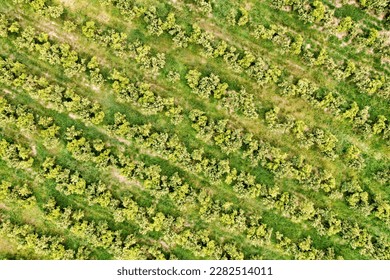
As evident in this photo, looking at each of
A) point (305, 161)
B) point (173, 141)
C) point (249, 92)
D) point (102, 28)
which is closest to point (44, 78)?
point (102, 28)

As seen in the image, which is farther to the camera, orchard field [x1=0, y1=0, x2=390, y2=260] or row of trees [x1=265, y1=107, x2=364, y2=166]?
row of trees [x1=265, y1=107, x2=364, y2=166]

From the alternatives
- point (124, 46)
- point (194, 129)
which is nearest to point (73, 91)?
point (124, 46)

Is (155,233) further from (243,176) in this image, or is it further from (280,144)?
(280,144)

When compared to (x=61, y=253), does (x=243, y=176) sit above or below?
above

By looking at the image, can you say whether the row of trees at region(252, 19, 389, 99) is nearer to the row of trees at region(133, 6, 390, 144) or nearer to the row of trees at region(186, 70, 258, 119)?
the row of trees at region(133, 6, 390, 144)

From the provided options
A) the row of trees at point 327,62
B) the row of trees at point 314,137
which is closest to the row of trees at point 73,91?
the row of trees at point 314,137

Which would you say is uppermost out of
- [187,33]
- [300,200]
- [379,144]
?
[187,33]

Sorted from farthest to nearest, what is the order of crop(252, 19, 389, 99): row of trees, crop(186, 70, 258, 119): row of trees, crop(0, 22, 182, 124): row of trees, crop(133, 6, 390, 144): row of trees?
crop(252, 19, 389, 99): row of trees → crop(133, 6, 390, 144): row of trees → crop(186, 70, 258, 119): row of trees → crop(0, 22, 182, 124): row of trees

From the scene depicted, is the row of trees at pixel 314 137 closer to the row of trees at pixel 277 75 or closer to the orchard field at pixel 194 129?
the orchard field at pixel 194 129

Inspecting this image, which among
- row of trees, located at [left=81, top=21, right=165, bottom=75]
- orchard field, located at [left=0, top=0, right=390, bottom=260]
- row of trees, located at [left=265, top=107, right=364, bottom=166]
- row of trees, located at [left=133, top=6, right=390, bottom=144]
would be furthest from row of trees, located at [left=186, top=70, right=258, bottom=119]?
row of trees, located at [left=81, top=21, right=165, bottom=75]
